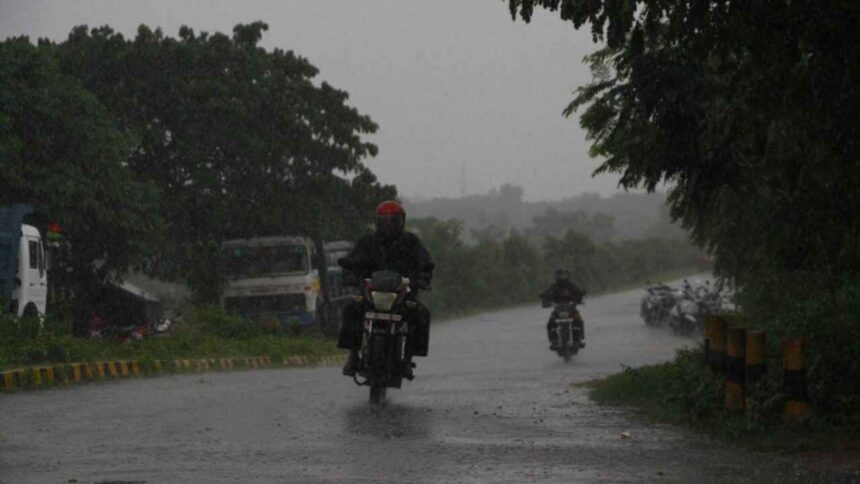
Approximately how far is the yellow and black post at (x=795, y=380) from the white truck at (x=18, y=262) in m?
18.1

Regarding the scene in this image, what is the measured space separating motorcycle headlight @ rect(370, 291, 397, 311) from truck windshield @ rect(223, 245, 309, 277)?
24948 mm

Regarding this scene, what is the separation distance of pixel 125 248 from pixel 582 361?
50.3 ft

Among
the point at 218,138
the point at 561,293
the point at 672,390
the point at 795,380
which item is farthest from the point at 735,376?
the point at 218,138

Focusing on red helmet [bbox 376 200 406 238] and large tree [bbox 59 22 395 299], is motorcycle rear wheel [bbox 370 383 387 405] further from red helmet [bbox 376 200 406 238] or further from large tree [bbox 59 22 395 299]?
large tree [bbox 59 22 395 299]

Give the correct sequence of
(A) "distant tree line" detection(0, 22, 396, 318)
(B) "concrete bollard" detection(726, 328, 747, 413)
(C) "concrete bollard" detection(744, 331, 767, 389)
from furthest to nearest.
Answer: (A) "distant tree line" detection(0, 22, 396, 318) < (C) "concrete bollard" detection(744, 331, 767, 389) < (B) "concrete bollard" detection(726, 328, 747, 413)

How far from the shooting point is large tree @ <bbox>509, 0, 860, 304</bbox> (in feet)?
28.8

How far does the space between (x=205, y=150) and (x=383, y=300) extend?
2744cm

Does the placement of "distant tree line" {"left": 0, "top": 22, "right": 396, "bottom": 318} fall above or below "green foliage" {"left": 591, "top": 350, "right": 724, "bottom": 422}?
above

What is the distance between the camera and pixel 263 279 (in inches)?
1428

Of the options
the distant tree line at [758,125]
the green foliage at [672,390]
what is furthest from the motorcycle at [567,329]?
the distant tree line at [758,125]

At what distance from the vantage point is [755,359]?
395 inches

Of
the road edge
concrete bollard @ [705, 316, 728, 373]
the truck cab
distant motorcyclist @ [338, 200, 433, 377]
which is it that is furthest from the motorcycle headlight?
the truck cab

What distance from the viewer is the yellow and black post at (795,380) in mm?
9436

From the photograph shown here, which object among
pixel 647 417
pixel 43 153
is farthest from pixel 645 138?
pixel 43 153
